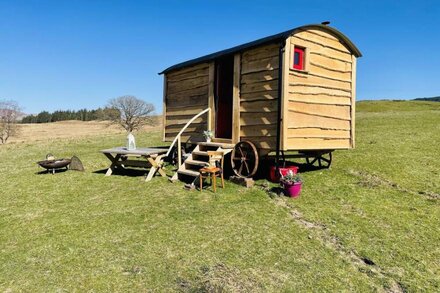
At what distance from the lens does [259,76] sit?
→ 10.7 metres

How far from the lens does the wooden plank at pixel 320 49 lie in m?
10.1

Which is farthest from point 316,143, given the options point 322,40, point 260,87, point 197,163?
point 197,163

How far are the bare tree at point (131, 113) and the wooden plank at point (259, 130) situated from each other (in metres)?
51.5

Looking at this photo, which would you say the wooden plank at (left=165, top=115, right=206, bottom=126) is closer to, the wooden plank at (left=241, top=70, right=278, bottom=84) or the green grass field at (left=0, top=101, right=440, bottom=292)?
the wooden plank at (left=241, top=70, right=278, bottom=84)

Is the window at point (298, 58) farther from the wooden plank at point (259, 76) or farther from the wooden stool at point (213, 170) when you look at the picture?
the wooden stool at point (213, 170)

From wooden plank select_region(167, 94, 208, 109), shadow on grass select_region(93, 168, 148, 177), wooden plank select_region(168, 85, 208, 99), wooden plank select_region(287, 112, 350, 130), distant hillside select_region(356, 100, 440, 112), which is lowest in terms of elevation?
shadow on grass select_region(93, 168, 148, 177)

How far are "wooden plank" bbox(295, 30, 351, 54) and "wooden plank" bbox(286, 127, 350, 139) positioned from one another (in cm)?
287

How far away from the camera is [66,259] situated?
5773 millimetres

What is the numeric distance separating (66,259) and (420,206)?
28.2ft

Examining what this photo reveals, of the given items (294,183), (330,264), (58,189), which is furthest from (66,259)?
(294,183)

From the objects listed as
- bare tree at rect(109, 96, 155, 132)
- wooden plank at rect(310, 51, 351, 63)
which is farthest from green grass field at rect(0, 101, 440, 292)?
bare tree at rect(109, 96, 155, 132)

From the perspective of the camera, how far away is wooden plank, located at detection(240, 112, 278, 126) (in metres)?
10.2

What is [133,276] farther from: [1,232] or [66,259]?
[1,232]

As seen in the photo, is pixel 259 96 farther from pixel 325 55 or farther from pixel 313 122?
pixel 325 55
